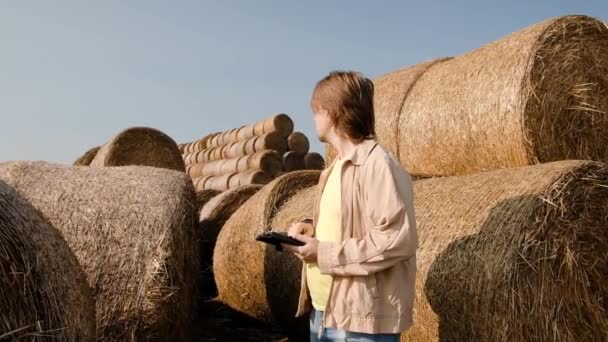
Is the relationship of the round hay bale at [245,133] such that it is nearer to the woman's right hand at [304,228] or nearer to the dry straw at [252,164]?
the dry straw at [252,164]

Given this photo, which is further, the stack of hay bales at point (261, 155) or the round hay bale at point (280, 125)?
the round hay bale at point (280, 125)

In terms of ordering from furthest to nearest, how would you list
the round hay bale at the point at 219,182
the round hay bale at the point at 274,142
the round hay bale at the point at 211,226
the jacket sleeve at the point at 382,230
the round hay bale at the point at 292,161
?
1. the round hay bale at the point at 219,182
2. the round hay bale at the point at 274,142
3. the round hay bale at the point at 292,161
4. the round hay bale at the point at 211,226
5. the jacket sleeve at the point at 382,230

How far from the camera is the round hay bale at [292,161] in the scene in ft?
34.4

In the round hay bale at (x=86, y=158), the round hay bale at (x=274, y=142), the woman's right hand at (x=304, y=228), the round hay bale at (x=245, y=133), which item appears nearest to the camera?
the woman's right hand at (x=304, y=228)

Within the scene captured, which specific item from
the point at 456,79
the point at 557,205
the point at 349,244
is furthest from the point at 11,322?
the point at 456,79

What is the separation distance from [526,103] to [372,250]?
233 centimetres

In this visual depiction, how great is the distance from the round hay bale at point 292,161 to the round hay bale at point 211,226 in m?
3.79

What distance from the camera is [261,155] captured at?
10.6 m

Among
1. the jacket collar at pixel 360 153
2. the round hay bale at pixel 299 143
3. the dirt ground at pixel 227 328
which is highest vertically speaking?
the jacket collar at pixel 360 153

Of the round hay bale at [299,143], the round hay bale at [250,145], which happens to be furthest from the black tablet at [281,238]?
the round hay bale at [250,145]

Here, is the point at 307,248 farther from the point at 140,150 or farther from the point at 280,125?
the point at 280,125

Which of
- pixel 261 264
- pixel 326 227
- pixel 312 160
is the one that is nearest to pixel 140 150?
pixel 312 160

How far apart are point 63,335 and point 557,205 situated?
226cm

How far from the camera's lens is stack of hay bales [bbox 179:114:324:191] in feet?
34.6
